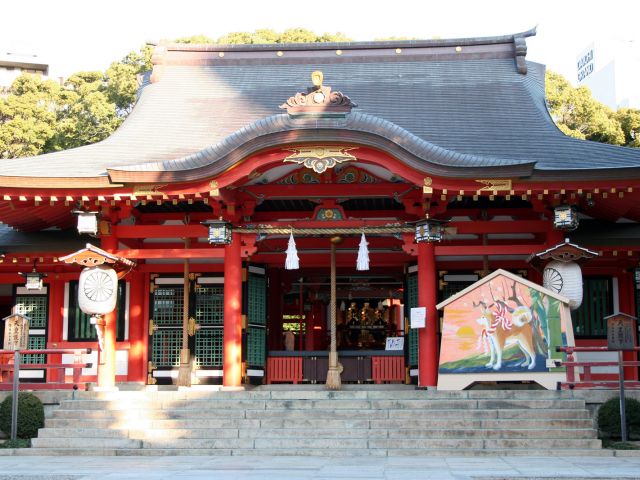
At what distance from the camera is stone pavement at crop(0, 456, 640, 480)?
32.6ft

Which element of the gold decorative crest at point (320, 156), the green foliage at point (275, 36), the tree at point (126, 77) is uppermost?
the green foliage at point (275, 36)

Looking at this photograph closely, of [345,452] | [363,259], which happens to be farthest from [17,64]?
[345,452]

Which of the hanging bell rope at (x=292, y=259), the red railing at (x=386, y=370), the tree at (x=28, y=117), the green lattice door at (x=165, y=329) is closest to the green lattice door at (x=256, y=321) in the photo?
the green lattice door at (x=165, y=329)

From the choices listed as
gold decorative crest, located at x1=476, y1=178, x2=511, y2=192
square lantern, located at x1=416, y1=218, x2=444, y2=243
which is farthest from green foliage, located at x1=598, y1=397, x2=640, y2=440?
square lantern, located at x1=416, y1=218, x2=444, y2=243

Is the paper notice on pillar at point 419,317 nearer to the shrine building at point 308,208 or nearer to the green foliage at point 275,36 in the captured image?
the shrine building at point 308,208

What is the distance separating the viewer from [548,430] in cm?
1258

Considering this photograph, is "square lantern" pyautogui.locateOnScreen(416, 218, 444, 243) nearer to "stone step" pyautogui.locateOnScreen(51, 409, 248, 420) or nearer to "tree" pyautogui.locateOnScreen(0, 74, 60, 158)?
"stone step" pyautogui.locateOnScreen(51, 409, 248, 420)

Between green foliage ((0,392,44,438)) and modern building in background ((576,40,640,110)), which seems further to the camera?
modern building in background ((576,40,640,110))

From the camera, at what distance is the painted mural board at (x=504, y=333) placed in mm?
13883

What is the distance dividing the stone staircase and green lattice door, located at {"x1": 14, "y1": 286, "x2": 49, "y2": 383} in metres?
4.30

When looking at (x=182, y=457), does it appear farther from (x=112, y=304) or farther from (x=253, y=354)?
(x=253, y=354)

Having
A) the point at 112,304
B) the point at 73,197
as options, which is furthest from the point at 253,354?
the point at 73,197

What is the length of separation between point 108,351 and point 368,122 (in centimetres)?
606

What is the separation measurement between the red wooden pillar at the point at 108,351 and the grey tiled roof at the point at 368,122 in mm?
1340
